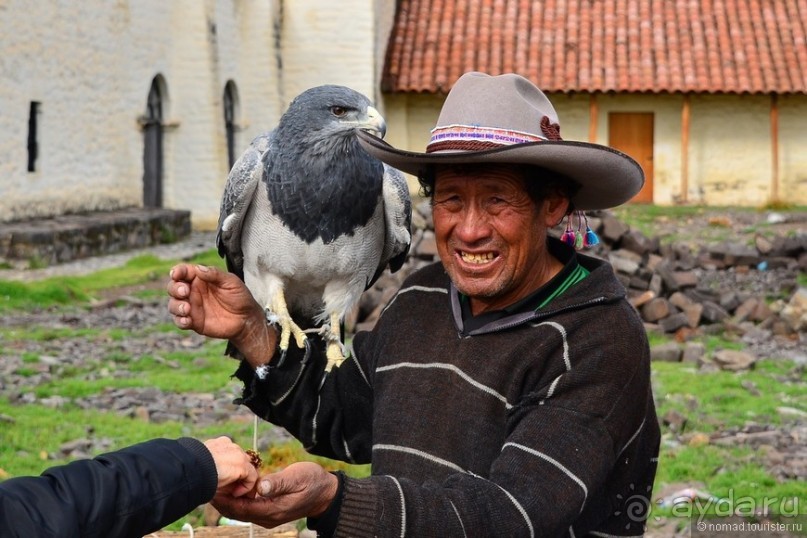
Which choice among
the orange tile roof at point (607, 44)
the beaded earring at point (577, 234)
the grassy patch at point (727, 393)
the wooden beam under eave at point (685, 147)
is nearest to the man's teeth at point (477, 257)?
the beaded earring at point (577, 234)

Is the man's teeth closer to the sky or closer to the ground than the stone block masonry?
closer to the sky

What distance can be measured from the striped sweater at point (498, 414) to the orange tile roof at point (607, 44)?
59.8 ft

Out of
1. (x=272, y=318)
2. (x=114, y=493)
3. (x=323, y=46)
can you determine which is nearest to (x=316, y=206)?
(x=272, y=318)

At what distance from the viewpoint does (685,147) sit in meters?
21.4

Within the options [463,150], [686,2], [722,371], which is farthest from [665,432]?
[686,2]

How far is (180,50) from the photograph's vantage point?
58.1ft

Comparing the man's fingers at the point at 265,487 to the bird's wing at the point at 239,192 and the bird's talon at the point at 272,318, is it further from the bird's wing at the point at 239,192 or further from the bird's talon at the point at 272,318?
the bird's wing at the point at 239,192

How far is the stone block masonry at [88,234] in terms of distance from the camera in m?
12.6

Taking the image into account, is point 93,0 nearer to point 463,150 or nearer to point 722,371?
point 722,371

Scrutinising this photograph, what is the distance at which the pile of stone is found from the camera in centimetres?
A: 1046

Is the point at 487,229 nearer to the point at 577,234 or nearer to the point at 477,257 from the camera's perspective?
the point at 477,257

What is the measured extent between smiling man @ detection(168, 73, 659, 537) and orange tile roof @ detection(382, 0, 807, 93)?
18297mm

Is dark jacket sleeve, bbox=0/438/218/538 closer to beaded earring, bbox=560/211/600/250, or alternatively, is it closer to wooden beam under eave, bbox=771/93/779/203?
beaded earring, bbox=560/211/600/250

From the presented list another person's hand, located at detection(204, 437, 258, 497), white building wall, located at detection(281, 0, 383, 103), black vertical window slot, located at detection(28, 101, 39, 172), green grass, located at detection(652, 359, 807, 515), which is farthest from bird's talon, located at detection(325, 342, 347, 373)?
white building wall, located at detection(281, 0, 383, 103)
